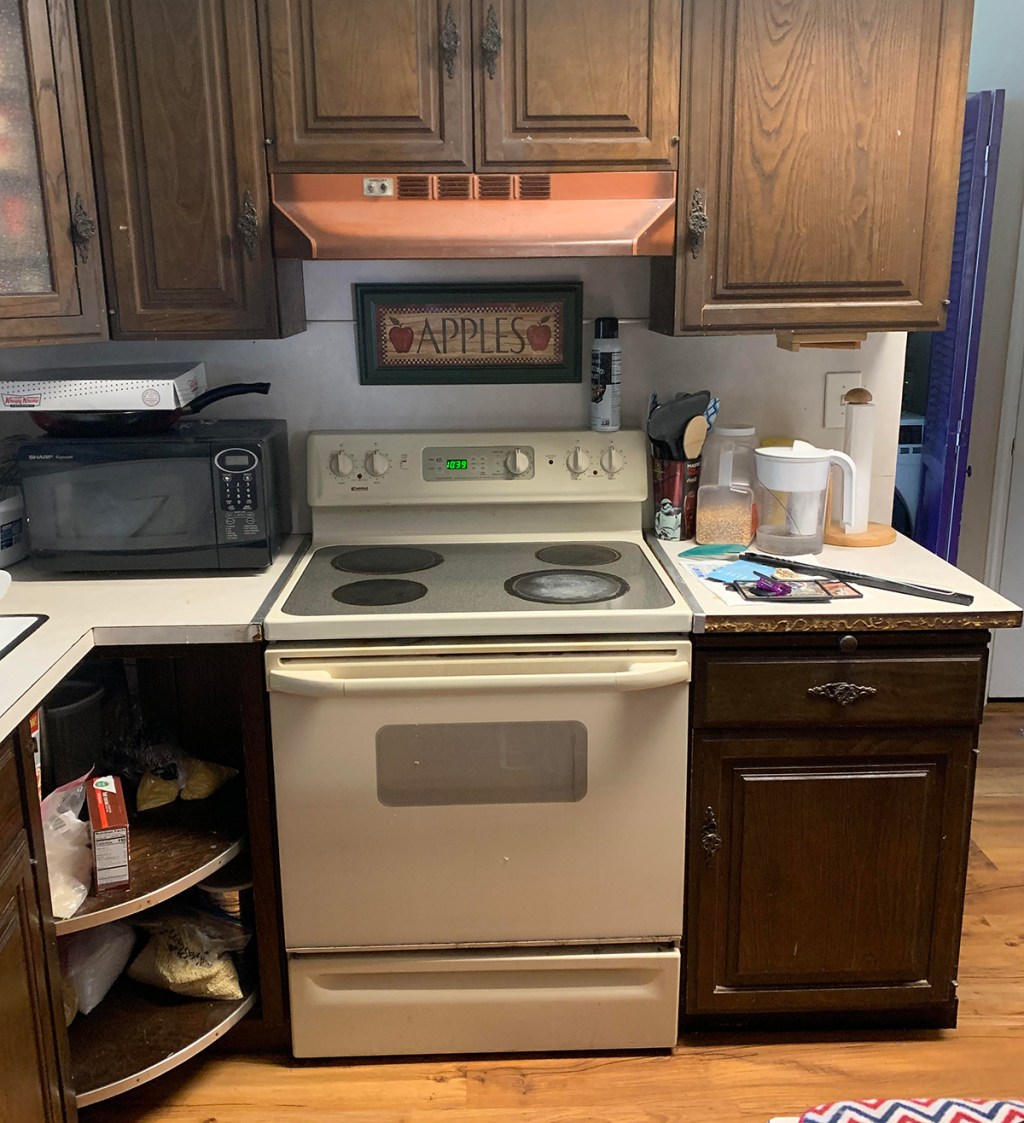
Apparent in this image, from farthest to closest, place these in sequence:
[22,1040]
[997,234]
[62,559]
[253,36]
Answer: [997,234] → [62,559] → [253,36] → [22,1040]

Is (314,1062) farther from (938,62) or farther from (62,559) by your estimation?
(938,62)

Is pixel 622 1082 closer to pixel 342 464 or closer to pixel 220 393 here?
pixel 342 464

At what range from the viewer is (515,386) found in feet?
7.47

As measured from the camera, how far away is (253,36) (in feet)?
5.93

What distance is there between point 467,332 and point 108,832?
1.18 metres

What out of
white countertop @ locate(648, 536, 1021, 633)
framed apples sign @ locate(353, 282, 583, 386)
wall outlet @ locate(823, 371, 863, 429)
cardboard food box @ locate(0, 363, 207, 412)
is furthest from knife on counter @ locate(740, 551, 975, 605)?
cardboard food box @ locate(0, 363, 207, 412)

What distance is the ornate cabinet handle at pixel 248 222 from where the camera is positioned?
187 cm

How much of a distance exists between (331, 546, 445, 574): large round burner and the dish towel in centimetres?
118

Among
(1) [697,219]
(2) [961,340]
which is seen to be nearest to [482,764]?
(1) [697,219]

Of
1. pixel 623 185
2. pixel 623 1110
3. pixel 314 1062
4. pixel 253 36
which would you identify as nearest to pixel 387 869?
pixel 314 1062

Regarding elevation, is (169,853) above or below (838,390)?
below

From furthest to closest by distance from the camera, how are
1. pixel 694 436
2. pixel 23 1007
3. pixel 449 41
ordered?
pixel 694 436
pixel 449 41
pixel 23 1007

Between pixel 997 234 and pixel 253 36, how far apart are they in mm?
2368

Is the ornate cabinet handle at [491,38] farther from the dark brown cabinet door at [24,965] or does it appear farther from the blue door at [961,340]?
the blue door at [961,340]
